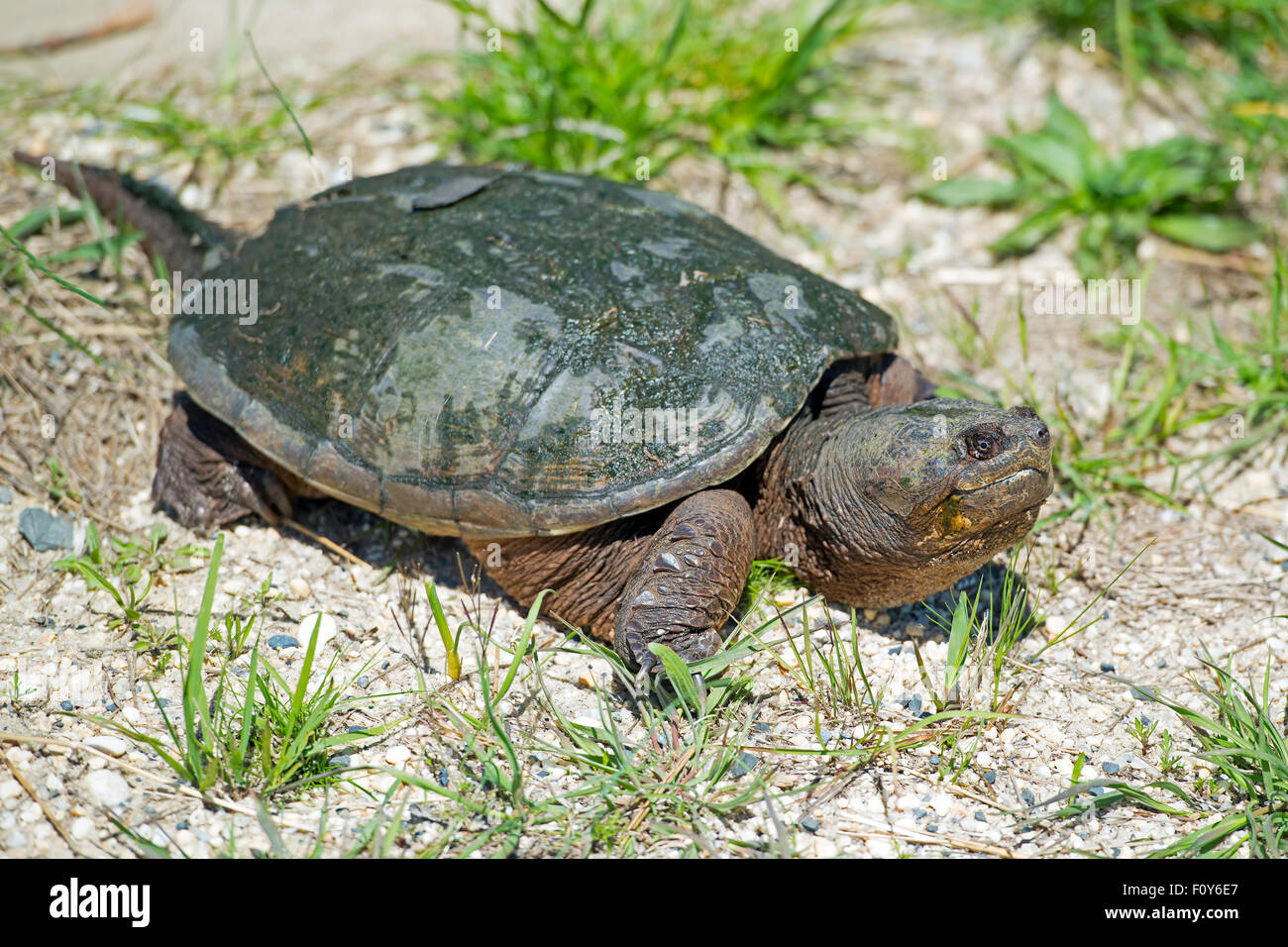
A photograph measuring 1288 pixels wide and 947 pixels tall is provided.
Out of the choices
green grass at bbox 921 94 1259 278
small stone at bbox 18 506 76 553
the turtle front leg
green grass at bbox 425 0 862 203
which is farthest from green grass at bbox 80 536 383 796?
green grass at bbox 921 94 1259 278

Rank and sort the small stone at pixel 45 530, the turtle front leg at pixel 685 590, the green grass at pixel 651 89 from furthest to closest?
the green grass at pixel 651 89 → the small stone at pixel 45 530 → the turtle front leg at pixel 685 590

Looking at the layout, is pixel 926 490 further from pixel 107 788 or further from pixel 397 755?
pixel 107 788

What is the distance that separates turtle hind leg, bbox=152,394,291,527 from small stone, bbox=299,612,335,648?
47 cm

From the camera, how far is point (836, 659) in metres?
3.00

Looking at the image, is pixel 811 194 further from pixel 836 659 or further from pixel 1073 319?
pixel 836 659

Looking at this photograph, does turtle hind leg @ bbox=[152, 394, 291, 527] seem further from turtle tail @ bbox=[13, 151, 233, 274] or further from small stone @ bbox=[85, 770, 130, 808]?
small stone @ bbox=[85, 770, 130, 808]

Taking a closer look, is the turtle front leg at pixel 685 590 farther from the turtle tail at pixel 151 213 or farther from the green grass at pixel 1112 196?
the green grass at pixel 1112 196

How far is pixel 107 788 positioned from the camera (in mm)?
2449

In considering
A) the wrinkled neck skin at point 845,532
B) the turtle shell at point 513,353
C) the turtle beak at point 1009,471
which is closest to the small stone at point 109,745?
the turtle shell at point 513,353

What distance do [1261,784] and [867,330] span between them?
160 cm

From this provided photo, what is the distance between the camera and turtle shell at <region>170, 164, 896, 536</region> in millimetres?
2820

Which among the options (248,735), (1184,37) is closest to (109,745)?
(248,735)

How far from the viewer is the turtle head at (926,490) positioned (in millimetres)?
2633
